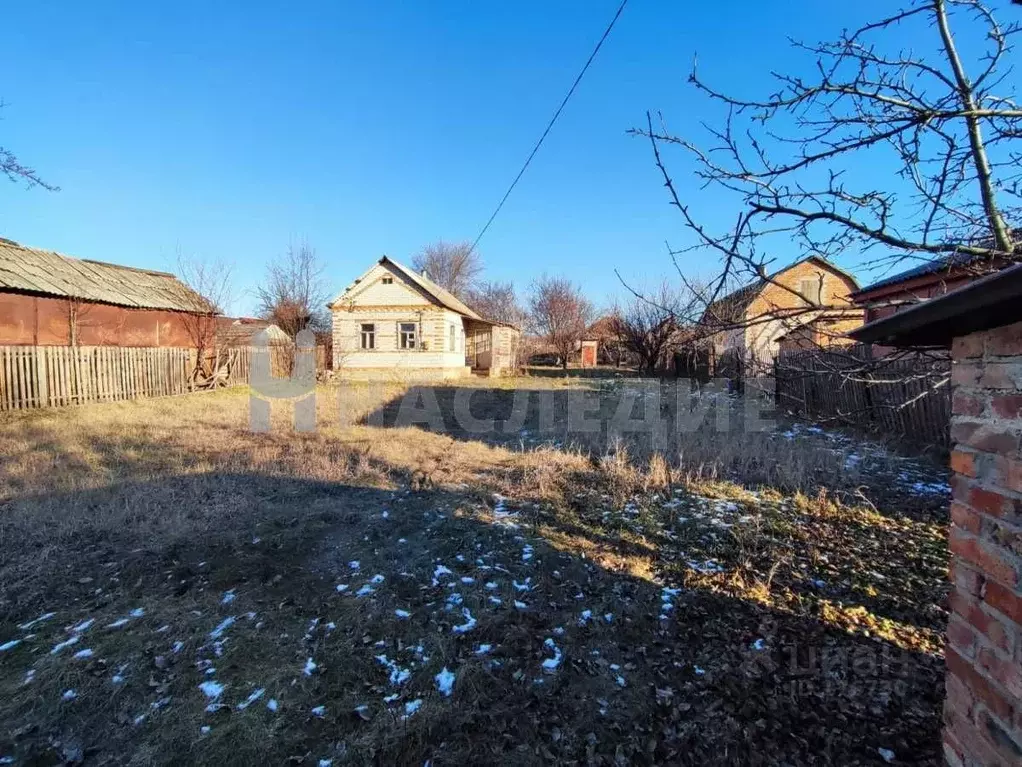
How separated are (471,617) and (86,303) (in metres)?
14.9

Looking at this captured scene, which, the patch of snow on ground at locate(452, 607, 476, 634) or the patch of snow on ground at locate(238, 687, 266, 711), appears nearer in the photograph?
the patch of snow on ground at locate(238, 687, 266, 711)

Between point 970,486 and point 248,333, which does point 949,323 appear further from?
point 248,333

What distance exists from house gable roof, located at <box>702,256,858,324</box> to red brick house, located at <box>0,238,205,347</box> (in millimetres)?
14572

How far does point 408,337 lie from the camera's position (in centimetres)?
1981

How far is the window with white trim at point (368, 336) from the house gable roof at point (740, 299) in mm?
18940

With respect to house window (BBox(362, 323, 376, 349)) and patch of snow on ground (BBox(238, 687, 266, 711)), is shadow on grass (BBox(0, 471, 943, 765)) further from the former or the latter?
house window (BBox(362, 323, 376, 349))

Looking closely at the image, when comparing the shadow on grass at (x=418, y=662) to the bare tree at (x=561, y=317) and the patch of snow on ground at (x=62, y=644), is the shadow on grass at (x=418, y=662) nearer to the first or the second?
the patch of snow on ground at (x=62, y=644)

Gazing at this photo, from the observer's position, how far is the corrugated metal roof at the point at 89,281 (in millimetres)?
10906

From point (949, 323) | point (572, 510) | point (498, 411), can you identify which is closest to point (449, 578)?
point (572, 510)

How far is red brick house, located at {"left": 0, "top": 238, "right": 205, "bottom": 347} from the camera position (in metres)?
10.8

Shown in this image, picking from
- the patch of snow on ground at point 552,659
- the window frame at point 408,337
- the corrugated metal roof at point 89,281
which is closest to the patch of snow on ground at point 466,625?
the patch of snow on ground at point 552,659

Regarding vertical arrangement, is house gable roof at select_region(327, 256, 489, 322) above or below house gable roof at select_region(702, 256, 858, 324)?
above

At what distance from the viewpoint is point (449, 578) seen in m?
3.12

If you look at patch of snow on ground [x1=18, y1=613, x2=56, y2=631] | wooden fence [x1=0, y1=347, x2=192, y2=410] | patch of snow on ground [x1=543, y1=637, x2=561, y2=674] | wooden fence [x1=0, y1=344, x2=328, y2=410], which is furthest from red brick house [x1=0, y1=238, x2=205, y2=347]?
patch of snow on ground [x1=543, y1=637, x2=561, y2=674]
